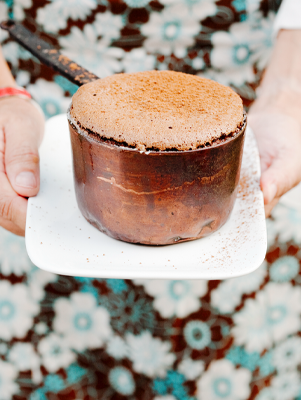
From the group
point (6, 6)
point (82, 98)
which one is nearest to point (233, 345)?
point (82, 98)

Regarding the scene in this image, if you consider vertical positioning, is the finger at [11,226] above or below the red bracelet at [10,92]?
below

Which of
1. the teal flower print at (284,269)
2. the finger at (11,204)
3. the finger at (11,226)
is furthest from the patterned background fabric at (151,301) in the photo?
the finger at (11,204)

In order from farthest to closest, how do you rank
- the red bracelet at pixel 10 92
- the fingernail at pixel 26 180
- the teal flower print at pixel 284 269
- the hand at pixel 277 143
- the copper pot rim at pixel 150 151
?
1. the teal flower print at pixel 284 269
2. the red bracelet at pixel 10 92
3. the hand at pixel 277 143
4. the fingernail at pixel 26 180
5. the copper pot rim at pixel 150 151

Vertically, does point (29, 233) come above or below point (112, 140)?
below

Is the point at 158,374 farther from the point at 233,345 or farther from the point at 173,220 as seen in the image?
the point at 173,220

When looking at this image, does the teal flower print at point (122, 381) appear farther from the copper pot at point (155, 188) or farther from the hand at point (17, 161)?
the copper pot at point (155, 188)

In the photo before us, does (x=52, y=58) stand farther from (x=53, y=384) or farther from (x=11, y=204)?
(x=53, y=384)

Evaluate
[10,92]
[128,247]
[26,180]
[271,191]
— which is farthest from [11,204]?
[271,191]
